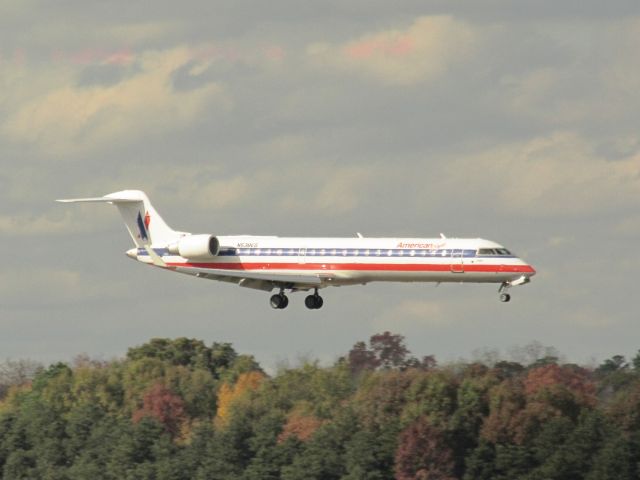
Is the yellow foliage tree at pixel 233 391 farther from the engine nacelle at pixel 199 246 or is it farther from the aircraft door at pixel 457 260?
the aircraft door at pixel 457 260

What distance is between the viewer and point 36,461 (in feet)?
394

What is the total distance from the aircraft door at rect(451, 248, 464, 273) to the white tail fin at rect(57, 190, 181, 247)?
Answer: 59.0ft

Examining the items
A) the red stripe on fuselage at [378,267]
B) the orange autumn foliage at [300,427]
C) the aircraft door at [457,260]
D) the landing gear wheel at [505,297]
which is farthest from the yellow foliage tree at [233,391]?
the landing gear wheel at [505,297]

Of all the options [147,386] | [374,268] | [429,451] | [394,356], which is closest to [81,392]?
[147,386]

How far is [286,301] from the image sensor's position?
86250 millimetres

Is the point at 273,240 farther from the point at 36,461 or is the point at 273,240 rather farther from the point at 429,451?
the point at 36,461

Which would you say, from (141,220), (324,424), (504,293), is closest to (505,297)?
(504,293)

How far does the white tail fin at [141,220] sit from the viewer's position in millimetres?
90312

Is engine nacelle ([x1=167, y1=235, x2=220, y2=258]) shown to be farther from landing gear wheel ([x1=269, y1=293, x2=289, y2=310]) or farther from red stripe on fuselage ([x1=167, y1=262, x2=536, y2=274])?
landing gear wheel ([x1=269, y1=293, x2=289, y2=310])

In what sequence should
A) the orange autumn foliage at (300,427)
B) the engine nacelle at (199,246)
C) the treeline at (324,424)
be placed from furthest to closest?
1. the orange autumn foliage at (300,427)
2. the treeline at (324,424)
3. the engine nacelle at (199,246)

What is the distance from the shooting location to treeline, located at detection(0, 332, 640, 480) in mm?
93375

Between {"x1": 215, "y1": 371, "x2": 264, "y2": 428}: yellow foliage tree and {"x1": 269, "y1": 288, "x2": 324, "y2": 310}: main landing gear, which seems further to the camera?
{"x1": 215, "y1": 371, "x2": 264, "y2": 428}: yellow foliage tree

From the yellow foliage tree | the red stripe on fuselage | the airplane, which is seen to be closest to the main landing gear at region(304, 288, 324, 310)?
the airplane

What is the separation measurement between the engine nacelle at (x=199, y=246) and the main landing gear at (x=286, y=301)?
3919mm
